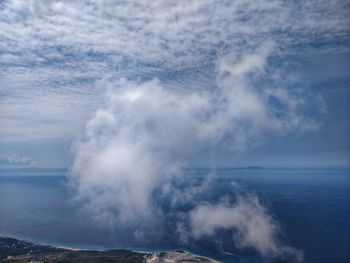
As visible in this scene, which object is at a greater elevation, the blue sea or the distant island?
the blue sea

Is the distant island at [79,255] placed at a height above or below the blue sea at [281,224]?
below

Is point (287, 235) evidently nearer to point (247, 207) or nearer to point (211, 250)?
point (211, 250)

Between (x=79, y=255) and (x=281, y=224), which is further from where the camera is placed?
(x=281, y=224)

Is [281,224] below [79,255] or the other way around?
the other way around

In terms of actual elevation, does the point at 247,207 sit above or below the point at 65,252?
above

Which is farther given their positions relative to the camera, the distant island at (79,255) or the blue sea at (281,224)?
the blue sea at (281,224)

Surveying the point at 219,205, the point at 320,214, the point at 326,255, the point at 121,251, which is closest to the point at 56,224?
the point at 121,251

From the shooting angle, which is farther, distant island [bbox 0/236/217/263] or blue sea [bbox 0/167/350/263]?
blue sea [bbox 0/167/350/263]

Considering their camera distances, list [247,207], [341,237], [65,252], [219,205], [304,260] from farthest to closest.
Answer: [219,205], [247,207], [341,237], [65,252], [304,260]
